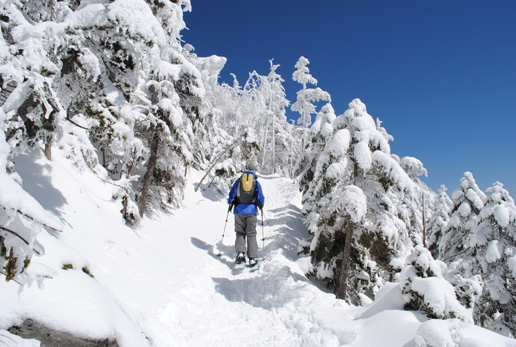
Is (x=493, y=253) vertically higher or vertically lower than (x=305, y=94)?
lower

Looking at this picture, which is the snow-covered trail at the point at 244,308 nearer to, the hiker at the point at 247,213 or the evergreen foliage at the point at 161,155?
the hiker at the point at 247,213

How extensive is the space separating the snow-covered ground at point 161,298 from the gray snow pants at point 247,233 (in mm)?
578

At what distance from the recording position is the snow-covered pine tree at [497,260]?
1134 cm

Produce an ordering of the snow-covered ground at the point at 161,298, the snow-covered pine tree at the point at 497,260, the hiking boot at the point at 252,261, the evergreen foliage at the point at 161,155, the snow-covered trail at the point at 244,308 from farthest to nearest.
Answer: the snow-covered pine tree at the point at 497,260 → the hiking boot at the point at 252,261 → the snow-covered trail at the point at 244,308 → the evergreen foliage at the point at 161,155 → the snow-covered ground at the point at 161,298

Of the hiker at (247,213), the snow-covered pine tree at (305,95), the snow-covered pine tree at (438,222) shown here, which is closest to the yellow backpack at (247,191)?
the hiker at (247,213)

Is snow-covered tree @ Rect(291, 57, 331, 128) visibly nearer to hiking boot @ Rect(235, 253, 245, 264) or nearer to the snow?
the snow

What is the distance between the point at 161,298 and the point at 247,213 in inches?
162

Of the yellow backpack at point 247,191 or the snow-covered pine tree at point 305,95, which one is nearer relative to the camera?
the yellow backpack at point 247,191

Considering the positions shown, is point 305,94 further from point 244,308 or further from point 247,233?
point 244,308

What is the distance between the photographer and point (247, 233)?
9203 millimetres

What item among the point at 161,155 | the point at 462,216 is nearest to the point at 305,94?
the point at 462,216

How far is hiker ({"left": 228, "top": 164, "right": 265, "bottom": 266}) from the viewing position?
9.14m

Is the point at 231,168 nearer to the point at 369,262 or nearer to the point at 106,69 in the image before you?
the point at 369,262

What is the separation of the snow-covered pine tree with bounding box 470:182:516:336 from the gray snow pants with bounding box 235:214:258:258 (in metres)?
9.68
